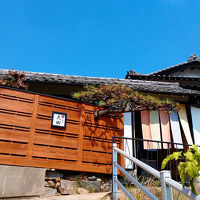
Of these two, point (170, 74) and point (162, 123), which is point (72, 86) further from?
point (170, 74)

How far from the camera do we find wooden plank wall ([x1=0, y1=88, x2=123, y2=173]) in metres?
5.43

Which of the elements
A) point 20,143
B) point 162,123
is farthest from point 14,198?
point 162,123

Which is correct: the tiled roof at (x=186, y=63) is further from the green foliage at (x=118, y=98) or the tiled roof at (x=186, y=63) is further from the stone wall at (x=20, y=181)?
the stone wall at (x=20, y=181)

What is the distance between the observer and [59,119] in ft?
20.3

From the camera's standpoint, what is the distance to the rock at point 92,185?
5922mm

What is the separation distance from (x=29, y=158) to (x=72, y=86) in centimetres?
333

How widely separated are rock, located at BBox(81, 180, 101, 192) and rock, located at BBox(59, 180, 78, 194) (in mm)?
237

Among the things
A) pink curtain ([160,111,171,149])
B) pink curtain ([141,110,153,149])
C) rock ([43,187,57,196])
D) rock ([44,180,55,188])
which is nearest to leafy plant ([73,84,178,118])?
pink curtain ([141,110,153,149])

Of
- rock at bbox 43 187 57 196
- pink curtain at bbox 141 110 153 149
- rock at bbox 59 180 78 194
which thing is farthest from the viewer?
pink curtain at bbox 141 110 153 149

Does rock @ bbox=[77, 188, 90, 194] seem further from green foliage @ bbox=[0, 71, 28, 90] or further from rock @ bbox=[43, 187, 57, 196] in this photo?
green foliage @ bbox=[0, 71, 28, 90]

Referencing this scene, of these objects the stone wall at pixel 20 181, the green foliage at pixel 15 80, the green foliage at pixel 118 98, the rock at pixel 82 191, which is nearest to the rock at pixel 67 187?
the rock at pixel 82 191

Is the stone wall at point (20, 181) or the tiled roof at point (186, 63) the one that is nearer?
the stone wall at point (20, 181)

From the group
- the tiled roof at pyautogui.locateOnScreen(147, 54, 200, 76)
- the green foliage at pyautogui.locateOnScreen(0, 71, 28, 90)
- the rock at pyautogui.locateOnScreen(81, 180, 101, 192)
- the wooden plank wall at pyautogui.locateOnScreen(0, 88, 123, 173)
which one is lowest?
the rock at pyautogui.locateOnScreen(81, 180, 101, 192)

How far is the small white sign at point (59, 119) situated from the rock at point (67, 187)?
146 cm
